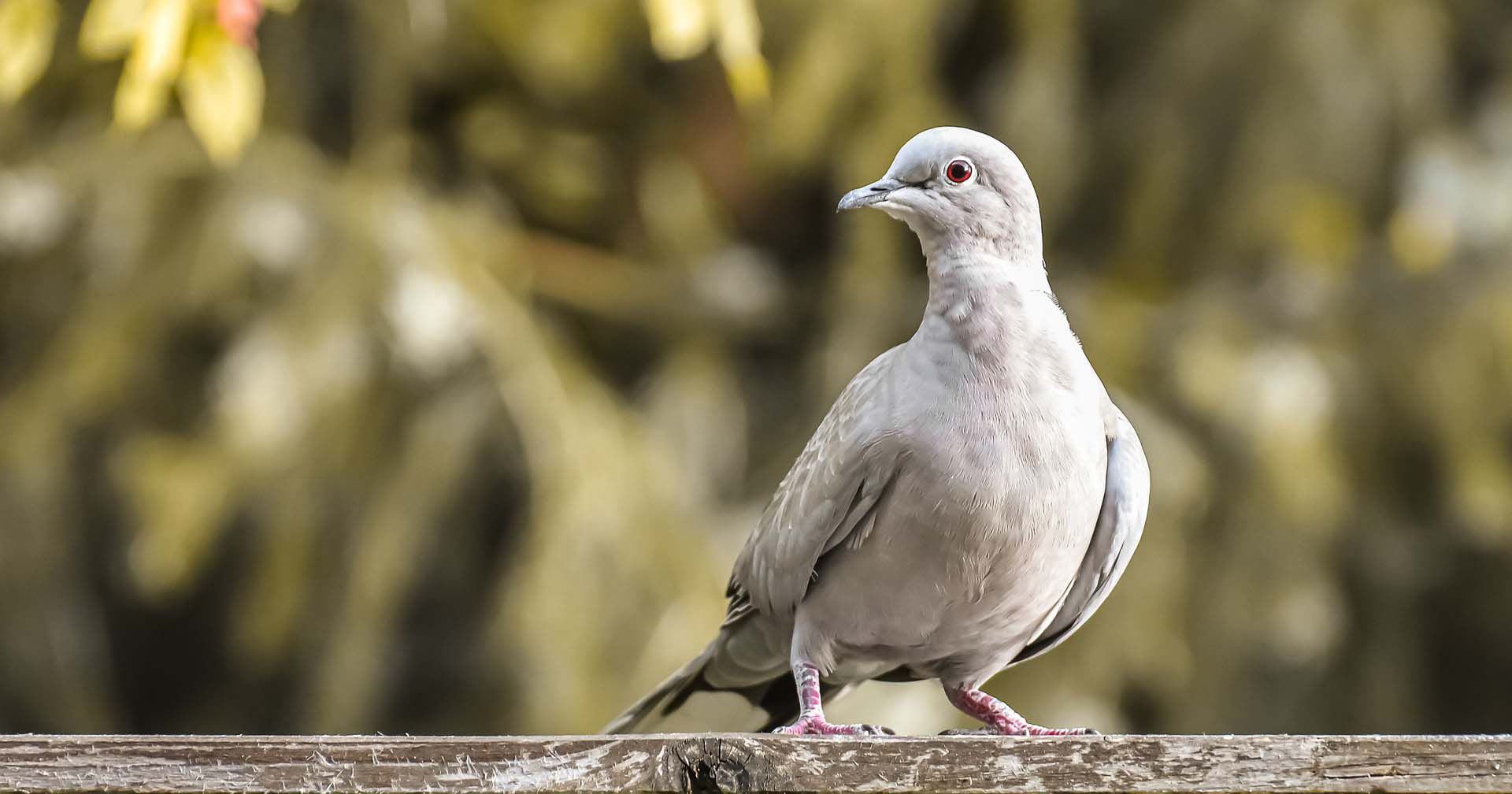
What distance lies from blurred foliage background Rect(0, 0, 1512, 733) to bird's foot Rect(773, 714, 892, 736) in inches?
92.4

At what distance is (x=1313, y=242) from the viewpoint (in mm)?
4543

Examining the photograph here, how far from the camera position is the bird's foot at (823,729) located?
1.70m

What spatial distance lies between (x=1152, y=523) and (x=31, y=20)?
10.8ft

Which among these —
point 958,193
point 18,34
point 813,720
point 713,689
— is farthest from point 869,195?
point 18,34

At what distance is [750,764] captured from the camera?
1543 mm

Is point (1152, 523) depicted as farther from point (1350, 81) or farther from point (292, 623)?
point (292, 623)

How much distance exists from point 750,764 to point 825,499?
419 mm

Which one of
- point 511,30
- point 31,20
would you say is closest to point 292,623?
point 511,30

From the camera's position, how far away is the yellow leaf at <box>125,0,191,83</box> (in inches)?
77.0

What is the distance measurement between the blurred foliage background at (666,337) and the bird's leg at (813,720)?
223 cm

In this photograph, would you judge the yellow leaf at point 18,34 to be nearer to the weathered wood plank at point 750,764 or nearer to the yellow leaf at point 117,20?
the yellow leaf at point 117,20

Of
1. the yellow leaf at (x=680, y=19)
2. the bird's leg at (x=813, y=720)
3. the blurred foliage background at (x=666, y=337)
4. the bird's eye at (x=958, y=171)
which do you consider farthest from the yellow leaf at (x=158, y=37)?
the blurred foliage background at (x=666, y=337)

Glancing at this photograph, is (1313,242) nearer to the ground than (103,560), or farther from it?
farther from it

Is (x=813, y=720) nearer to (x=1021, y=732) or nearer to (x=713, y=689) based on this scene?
(x=1021, y=732)
